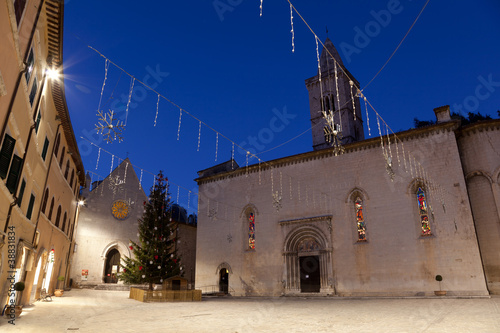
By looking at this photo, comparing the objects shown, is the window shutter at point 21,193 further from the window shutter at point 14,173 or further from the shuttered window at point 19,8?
the shuttered window at point 19,8

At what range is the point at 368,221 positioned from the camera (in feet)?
64.5

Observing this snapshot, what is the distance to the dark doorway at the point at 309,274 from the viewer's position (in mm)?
21188

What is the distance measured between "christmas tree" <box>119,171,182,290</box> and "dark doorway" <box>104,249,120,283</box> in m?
9.91

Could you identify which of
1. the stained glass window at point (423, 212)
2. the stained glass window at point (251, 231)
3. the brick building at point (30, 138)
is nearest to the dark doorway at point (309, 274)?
the stained glass window at point (251, 231)

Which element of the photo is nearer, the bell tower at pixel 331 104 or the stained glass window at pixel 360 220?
the stained glass window at pixel 360 220

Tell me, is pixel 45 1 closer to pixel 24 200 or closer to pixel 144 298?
pixel 24 200

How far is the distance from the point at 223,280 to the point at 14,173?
18.7m

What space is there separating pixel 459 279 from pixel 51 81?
20.9 metres

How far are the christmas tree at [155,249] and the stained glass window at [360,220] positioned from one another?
11.4 meters

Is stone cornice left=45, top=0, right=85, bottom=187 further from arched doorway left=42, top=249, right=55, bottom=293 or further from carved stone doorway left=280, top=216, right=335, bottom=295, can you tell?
carved stone doorway left=280, top=216, right=335, bottom=295

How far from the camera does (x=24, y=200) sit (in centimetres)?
1088

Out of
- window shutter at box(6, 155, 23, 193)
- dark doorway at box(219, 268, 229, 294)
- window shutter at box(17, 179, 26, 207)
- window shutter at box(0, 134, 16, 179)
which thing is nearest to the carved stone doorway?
dark doorway at box(219, 268, 229, 294)

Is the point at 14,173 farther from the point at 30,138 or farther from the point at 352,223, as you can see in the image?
the point at 352,223

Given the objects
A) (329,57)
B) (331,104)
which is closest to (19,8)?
(331,104)
